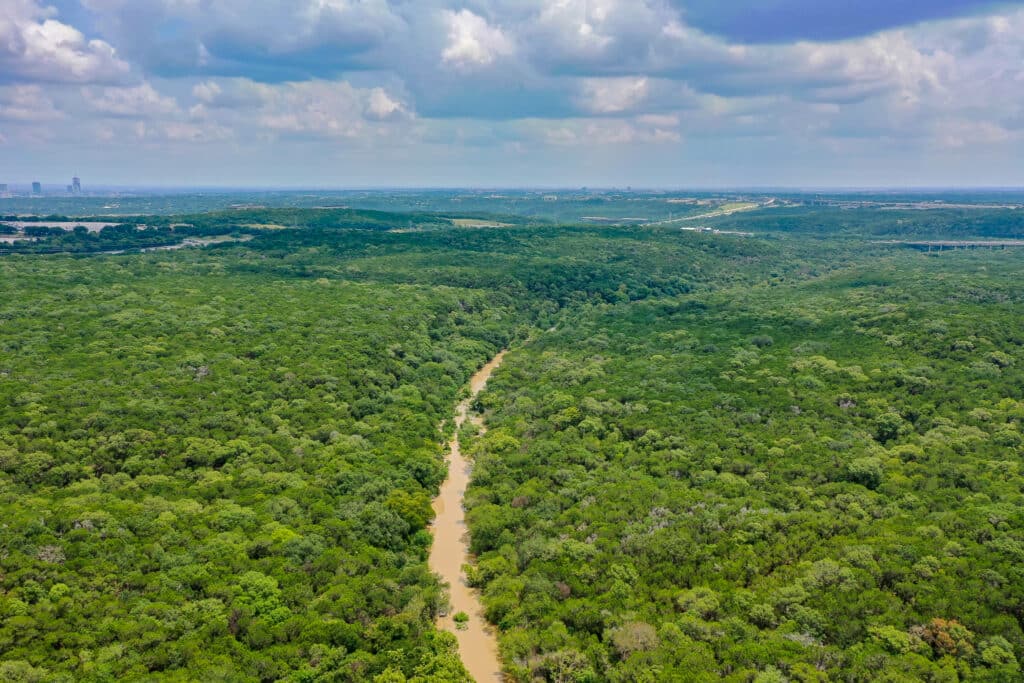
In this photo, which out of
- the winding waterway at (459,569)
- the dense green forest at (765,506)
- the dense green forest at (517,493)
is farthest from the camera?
the winding waterway at (459,569)

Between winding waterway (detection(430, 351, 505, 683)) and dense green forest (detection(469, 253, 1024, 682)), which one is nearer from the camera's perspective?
dense green forest (detection(469, 253, 1024, 682))

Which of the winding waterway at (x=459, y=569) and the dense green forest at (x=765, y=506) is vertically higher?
the dense green forest at (x=765, y=506)

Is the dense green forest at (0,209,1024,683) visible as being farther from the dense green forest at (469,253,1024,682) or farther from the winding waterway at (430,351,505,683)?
the winding waterway at (430,351,505,683)

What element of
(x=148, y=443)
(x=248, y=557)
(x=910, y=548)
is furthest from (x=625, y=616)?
(x=148, y=443)

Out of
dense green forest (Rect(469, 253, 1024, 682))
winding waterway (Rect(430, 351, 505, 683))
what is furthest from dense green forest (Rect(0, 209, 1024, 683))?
winding waterway (Rect(430, 351, 505, 683))

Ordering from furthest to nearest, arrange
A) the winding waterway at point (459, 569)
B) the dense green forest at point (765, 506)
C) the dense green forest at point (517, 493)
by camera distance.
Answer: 1. the winding waterway at point (459, 569)
2. the dense green forest at point (517, 493)
3. the dense green forest at point (765, 506)

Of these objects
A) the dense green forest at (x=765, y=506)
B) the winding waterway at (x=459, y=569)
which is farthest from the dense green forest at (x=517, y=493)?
the winding waterway at (x=459, y=569)

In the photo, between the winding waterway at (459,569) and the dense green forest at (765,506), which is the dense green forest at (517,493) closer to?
the dense green forest at (765,506)
